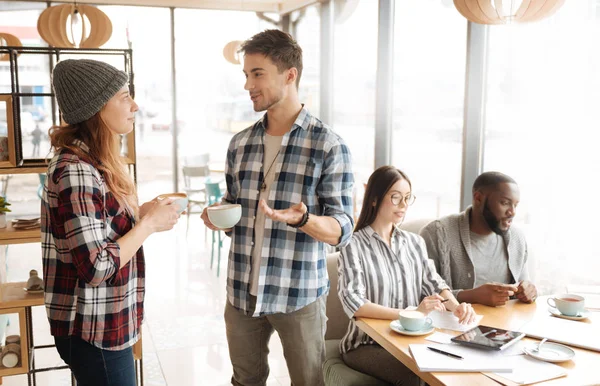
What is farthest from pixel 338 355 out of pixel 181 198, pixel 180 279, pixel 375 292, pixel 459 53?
pixel 180 279

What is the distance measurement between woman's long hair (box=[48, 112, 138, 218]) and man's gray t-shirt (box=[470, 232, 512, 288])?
165 cm

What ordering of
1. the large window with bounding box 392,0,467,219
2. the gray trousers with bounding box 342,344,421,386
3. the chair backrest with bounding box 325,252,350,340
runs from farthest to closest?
1. the large window with bounding box 392,0,467,219
2. the chair backrest with bounding box 325,252,350,340
3. the gray trousers with bounding box 342,344,421,386

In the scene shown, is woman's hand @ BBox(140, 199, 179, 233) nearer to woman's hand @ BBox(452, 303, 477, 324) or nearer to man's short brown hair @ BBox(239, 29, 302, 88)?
man's short brown hair @ BBox(239, 29, 302, 88)

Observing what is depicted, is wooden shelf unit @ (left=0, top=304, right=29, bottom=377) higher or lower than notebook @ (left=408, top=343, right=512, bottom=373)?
lower

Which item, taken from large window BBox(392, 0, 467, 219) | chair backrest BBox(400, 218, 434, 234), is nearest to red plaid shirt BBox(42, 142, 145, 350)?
chair backrest BBox(400, 218, 434, 234)

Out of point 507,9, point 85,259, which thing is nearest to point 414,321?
point 85,259

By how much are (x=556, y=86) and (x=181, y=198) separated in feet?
7.65

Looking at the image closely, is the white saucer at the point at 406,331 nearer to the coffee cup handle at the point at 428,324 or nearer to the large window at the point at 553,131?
the coffee cup handle at the point at 428,324

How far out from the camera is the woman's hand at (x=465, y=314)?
196cm

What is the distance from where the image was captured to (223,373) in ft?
10.9

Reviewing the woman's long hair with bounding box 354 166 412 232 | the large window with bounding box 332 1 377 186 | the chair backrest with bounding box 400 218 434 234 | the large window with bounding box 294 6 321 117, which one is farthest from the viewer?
the large window with bounding box 294 6 321 117

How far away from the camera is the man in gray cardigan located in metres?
2.55

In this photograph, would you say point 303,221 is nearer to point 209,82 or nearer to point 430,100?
point 430,100

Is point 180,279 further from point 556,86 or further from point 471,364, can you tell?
point 471,364
